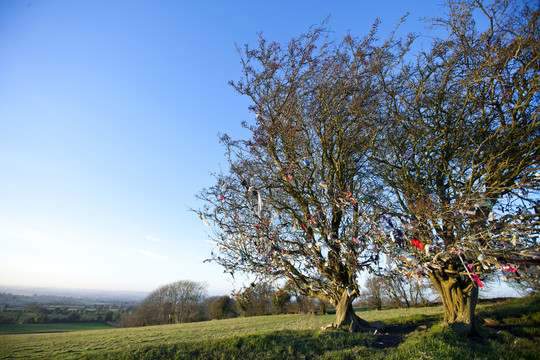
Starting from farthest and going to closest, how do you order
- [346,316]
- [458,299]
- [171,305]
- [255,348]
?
[171,305]
[346,316]
[458,299]
[255,348]

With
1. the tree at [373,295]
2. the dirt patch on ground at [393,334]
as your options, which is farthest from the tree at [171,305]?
the dirt patch on ground at [393,334]

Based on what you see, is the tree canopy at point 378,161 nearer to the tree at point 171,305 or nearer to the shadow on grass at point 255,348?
the shadow on grass at point 255,348

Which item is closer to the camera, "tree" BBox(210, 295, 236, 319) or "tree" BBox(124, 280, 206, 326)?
"tree" BBox(210, 295, 236, 319)

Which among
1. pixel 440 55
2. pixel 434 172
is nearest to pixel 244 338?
pixel 434 172

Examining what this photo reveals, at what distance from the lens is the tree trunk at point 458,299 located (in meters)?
7.21

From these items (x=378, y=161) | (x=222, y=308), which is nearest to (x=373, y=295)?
(x=222, y=308)

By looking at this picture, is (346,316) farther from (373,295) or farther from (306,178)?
(373,295)

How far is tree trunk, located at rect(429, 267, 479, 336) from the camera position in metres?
7.21

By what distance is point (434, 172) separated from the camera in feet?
25.6

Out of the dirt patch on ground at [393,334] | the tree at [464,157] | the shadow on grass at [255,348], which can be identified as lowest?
the dirt patch on ground at [393,334]

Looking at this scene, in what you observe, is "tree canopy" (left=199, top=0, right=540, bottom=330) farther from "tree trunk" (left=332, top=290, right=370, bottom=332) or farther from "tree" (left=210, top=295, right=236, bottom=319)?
"tree" (left=210, top=295, right=236, bottom=319)

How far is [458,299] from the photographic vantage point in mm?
7766

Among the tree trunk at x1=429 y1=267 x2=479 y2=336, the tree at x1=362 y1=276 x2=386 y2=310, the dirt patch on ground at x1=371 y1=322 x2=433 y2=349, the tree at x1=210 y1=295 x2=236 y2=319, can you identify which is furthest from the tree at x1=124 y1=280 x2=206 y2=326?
the tree trunk at x1=429 y1=267 x2=479 y2=336

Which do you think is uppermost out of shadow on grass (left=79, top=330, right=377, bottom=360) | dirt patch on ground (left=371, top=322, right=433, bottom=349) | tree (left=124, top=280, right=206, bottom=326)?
shadow on grass (left=79, top=330, right=377, bottom=360)
